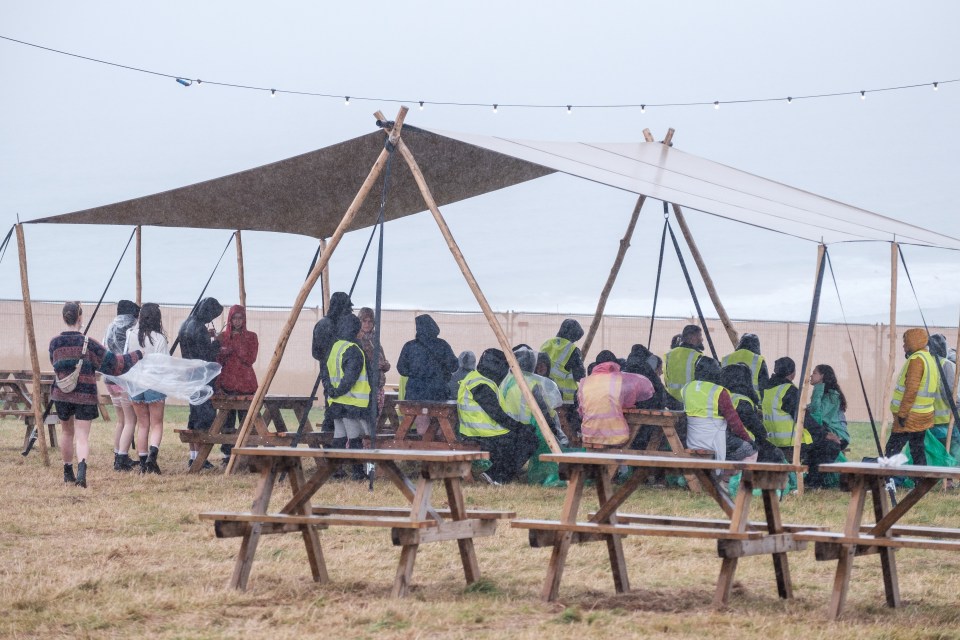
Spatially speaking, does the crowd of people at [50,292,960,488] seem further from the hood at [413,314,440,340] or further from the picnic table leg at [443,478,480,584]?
the picnic table leg at [443,478,480,584]

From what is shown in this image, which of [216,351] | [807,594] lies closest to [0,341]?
[216,351]

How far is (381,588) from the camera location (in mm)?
5402

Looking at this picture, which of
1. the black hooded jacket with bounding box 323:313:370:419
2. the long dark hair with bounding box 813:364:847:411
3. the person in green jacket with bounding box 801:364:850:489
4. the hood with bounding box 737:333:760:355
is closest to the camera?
the black hooded jacket with bounding box 323:313:370:419

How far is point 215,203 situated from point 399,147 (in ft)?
9.32

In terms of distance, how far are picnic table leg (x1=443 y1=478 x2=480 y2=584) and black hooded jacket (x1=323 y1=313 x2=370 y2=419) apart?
418 centimetres

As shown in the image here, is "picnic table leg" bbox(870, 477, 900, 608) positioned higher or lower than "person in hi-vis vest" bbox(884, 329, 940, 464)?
lower

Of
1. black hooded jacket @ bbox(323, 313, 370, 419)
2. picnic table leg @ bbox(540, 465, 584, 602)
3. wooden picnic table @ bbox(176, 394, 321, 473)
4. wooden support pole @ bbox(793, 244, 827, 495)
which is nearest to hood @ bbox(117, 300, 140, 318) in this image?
wooden picnic table @ bbox(176, 394, 321, 473)

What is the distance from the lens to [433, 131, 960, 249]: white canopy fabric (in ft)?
27.2

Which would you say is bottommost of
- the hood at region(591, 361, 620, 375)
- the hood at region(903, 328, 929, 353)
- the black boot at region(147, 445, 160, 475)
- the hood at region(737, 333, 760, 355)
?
the black boot at region(147, 445, 160, 475)

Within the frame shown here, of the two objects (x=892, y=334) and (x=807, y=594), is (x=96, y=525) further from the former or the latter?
(x=892, y=334)

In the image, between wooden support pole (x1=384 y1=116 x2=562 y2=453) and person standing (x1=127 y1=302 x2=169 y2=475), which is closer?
wooden support pole (x1=384 y1=116 x2=562 y2=453)

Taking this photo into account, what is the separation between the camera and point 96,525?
23.9ft

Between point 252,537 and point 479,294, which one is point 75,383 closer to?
point 479,294

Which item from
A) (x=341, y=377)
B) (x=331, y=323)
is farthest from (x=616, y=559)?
(x=331, y=323)
